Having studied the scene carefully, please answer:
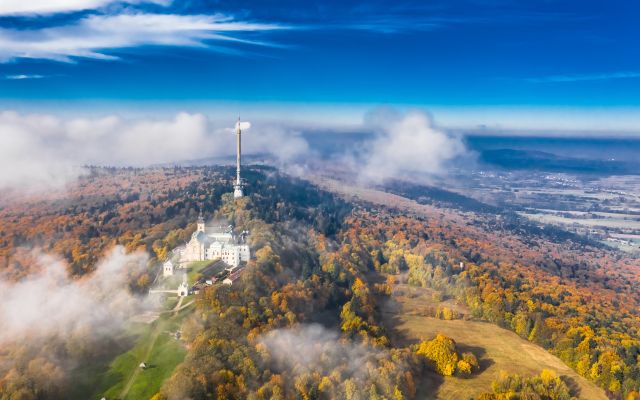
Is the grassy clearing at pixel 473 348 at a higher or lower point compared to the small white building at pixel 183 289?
lower

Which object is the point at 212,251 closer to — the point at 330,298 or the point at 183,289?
the point at 183,289

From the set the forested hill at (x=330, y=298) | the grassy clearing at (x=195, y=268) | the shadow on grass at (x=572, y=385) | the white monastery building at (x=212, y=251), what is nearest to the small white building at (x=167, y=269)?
the forested hill at (x=330, y=298)

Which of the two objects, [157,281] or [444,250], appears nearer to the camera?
[157,281]

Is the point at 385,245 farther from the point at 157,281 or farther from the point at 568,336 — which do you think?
the point at 157,281

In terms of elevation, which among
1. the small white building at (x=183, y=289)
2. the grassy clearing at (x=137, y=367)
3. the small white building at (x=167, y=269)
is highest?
the small white building at (x=167, y=269)

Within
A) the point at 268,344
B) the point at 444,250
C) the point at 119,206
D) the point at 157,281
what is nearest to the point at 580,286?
the point at 444,250

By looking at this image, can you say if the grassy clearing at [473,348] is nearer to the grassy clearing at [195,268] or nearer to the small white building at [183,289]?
the grassy clearing at [195,268]

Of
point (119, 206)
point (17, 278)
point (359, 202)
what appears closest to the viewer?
point (17, 278)

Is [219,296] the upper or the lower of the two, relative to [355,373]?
upper
